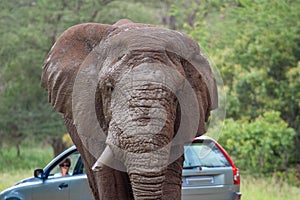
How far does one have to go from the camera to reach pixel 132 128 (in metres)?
6.65

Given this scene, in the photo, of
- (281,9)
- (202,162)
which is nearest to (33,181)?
(202,162)

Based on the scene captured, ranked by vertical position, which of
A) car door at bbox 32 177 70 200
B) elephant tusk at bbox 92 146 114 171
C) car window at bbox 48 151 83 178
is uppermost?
elephant tusk at bbox 92 146 114 171

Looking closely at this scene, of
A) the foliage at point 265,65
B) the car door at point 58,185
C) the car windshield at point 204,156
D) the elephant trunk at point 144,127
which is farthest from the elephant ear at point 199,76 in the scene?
the foliage at point 265,65

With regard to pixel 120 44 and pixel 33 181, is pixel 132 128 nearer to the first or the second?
pixel 120 44

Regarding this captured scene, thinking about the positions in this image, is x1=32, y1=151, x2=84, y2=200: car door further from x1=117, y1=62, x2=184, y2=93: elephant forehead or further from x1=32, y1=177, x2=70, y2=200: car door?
x1=117, y1=62, x2=184, y2=93: elephant forehead

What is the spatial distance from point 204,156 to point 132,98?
17.8 feet

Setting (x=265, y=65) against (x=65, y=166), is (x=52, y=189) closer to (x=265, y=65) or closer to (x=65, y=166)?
(x=65, y=166)

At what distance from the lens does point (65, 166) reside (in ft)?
39.8

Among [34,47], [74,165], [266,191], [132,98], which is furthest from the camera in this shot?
[34,47]

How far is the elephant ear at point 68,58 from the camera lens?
8242mm

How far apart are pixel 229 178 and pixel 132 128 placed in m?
5.62

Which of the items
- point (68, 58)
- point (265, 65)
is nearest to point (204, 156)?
point (68, 58)

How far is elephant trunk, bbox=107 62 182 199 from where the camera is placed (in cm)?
657

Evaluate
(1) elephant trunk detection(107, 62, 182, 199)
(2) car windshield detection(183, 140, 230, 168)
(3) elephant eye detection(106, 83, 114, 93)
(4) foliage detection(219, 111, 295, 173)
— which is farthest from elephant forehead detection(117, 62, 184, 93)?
(4) foliage detection(219, 111, 295, 173)
